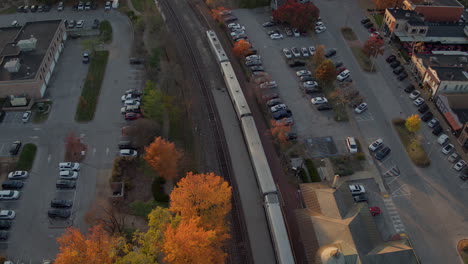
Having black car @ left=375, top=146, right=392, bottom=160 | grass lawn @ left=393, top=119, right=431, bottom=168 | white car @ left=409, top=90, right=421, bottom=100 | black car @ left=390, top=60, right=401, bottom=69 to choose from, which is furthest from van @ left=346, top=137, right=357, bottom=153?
black car @ left=390, top=60, right=401, bottom=69

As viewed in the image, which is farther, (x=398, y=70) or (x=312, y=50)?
(x=312, y=50)

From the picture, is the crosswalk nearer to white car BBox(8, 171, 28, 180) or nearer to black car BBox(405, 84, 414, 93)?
black car BBox(405, 84, 414, 93)

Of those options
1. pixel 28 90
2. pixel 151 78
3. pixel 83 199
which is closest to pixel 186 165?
pixel 83 199

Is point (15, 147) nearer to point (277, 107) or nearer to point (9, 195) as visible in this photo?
point (9, 195)

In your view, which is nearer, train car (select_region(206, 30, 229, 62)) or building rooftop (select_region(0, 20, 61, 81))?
building rooftop (select_region(0, 20, 61, 81))

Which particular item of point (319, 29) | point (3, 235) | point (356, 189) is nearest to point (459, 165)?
point (356, 189)
